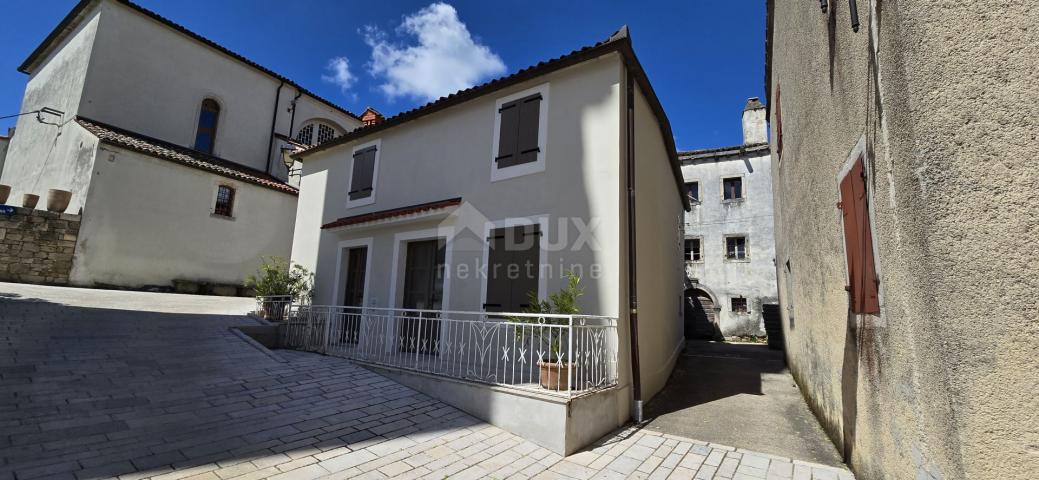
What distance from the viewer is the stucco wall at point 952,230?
1786mm

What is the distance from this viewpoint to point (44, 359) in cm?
520

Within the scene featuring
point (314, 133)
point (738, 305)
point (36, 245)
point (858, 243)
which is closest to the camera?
point (858, 243)

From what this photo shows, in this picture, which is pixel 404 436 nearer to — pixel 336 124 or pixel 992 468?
pixel 992 468

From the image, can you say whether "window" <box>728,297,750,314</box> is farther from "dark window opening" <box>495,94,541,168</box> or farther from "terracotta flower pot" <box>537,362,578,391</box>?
"terracotta flower pot" <box>537,362,578,391</box>

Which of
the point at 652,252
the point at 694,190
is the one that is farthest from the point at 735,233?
the point at 652,252

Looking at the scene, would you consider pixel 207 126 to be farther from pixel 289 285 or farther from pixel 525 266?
pixel 525 266

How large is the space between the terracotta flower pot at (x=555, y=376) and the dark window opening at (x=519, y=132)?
133 inches

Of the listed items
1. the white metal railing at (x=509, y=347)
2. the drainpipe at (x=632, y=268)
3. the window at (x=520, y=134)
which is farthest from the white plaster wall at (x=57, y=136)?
the drainpipe at (x=632, y=268)

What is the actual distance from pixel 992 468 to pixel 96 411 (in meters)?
6.54

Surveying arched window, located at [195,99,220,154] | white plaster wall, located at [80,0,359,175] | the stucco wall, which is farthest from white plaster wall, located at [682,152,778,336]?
arched window, located at [195,99,220,154]

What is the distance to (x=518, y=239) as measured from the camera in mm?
6930

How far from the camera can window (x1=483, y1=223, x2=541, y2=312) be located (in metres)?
6.68

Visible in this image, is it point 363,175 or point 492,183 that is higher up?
point 363,175

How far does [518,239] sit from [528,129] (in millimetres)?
1839
